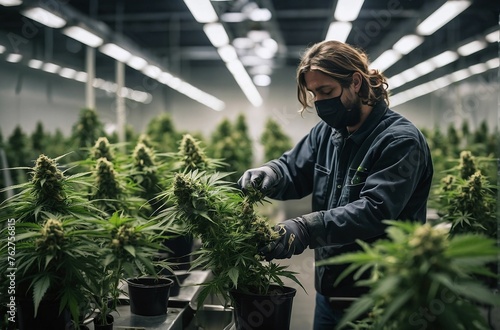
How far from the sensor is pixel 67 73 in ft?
17.1

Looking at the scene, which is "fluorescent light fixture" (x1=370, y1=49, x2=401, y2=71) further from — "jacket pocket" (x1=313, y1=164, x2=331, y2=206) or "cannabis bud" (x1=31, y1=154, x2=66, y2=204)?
"cannabis bud" (x1=31, y1=154, x2=66, y2=204)

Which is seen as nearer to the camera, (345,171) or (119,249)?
(119,249)

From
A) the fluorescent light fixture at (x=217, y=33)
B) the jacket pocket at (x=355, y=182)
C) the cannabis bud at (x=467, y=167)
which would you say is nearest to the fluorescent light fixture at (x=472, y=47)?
the fluorescent light fixture at (x=217, y=33)

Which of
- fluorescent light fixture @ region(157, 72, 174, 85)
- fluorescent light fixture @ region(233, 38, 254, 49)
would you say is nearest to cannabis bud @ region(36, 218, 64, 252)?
fluorescent light fixture @ region(233, 38, 254, 49)

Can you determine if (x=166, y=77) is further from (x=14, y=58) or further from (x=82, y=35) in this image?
(x=82, y=35)

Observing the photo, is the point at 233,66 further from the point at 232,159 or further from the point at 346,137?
the point at 346,137

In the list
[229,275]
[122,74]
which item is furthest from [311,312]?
[122,74]

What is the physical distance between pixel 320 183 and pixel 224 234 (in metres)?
0.63

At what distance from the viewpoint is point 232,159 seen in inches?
166

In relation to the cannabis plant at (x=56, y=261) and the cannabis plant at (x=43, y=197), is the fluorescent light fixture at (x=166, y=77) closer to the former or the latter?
the cannabis plant at (x=43, y=197)

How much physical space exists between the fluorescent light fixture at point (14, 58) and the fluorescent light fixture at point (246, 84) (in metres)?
2.68

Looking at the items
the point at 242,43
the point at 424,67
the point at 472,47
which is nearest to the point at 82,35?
the point at 242,43

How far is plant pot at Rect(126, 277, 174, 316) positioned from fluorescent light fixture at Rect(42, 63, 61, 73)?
3690 mm

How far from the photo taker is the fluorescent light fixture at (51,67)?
4598 millimetres
